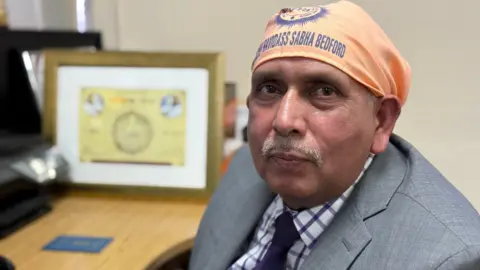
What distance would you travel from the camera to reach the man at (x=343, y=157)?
953 mm

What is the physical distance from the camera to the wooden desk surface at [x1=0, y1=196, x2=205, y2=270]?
1295 mm

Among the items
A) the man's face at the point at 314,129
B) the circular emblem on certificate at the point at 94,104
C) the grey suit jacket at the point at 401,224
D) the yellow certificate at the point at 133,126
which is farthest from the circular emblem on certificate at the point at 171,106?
the man's face at the point at 314,129

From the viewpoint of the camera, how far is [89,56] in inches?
69.7

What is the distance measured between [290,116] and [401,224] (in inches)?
10.3

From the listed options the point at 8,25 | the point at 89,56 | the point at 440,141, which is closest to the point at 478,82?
the point at 440,141

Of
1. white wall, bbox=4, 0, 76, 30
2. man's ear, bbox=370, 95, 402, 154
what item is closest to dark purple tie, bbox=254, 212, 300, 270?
man's ear, bbox=370, 95, 402, 154

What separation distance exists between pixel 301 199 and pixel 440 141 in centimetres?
97

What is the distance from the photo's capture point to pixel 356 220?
3.33ft

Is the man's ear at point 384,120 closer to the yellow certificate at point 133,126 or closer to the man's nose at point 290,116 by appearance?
the man's nose at point 290,116

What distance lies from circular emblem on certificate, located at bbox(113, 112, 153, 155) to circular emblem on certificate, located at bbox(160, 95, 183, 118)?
0.21 ft

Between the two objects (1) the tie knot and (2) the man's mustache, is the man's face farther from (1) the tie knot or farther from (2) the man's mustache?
(1) the tie knot

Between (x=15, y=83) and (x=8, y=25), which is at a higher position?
(x=8, y=25)

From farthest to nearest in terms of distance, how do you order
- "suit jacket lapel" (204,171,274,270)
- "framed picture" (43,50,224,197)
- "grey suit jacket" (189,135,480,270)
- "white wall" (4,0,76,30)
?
"white wall" (4,0,76,30), "framed picture" (43,50,224,197), "suit jacket lapel" (204,171,274,270), "grey suit jacket" (189,135,480,270)

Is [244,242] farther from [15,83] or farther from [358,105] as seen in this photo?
[15,83]
